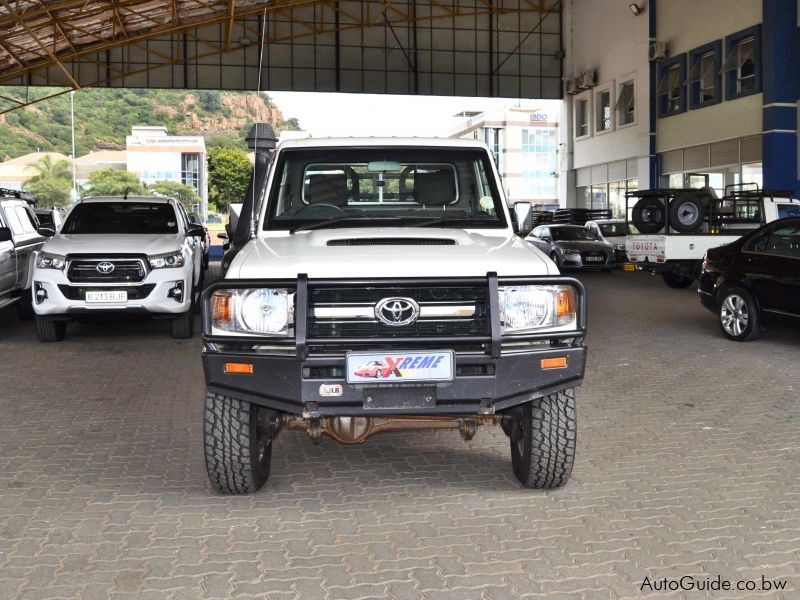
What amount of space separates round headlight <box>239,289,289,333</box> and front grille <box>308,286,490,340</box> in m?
0.16

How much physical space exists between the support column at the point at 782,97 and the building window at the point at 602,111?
999 centimetres

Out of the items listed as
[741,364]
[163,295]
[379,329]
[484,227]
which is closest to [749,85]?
[741,364]

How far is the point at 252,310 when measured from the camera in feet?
13.6

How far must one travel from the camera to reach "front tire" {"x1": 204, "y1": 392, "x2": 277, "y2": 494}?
173 inches

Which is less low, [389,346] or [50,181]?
[50,181]

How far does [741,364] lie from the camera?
352 inches

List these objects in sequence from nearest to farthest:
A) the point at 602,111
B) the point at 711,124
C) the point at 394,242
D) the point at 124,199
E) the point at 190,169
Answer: the point at 394,242, the point at 124,199, the point at 711,124, the point at 602,111, the point at 190,169

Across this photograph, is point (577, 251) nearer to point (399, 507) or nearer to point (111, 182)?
point (399, 507)

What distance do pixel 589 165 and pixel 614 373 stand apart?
2672 cm

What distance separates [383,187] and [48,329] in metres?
6.75

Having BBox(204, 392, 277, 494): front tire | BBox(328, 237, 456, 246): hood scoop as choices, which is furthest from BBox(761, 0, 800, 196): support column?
BBox(204, 392, 277, 494): front tire

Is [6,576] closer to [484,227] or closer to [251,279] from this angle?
[251,279]

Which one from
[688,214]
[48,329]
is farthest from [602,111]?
[48,329]

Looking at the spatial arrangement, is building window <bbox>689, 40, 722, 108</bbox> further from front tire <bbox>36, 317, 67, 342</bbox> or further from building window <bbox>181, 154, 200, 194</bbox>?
building window <bbox>181, 154, 200, 194</bbox>
